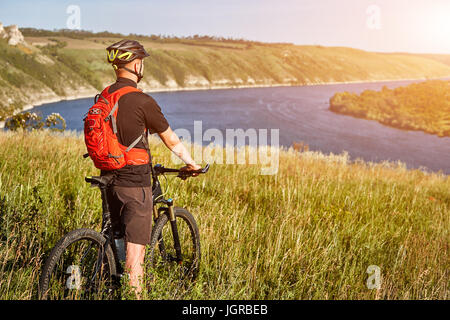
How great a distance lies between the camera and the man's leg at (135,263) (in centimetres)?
269

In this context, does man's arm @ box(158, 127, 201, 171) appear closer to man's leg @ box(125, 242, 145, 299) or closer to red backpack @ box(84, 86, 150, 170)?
red backpack @ box(84, 86, 150, 170)

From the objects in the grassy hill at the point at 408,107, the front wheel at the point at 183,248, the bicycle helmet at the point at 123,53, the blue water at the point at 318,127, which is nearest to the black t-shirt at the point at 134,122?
the bicycle helmet at the point at 123,53

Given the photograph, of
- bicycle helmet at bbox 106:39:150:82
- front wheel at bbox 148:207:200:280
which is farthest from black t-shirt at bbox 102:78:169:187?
front wheel at bbox 148:207:200:280

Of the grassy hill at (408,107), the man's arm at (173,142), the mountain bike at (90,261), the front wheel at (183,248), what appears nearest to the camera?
the mountain bike at (90,261)

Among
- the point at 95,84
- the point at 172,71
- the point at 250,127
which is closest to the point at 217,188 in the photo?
the point at 250,127

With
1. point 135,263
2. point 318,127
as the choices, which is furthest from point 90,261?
point 318,127

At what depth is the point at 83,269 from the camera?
2.82m

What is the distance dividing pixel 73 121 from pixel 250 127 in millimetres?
41652

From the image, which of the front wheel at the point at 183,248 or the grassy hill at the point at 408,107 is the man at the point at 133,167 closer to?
the front wheel at the point at 183,248

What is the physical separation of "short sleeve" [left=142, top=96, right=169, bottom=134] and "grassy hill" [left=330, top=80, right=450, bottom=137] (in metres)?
104

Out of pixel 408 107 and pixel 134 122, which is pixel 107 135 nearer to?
pixel 134 122

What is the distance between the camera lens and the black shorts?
2633 mm

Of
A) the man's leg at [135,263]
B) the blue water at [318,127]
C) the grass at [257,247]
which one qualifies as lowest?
the blue water at [318,127]

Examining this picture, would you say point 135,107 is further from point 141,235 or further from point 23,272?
point 23,272
